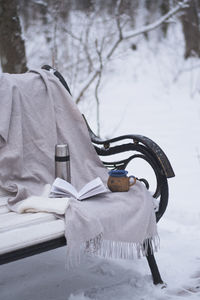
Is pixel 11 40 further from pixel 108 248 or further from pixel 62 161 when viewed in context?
pixel 108 248

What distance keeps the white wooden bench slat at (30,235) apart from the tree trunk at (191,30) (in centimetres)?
784

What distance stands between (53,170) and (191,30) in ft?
25.6

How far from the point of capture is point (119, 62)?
979 centimetres

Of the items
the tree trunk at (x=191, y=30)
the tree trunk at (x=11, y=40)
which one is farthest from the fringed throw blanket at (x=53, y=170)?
the tree trunk at (x=191, y=30)

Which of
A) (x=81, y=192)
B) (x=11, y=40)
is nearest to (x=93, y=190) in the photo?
(x=81, y=192)

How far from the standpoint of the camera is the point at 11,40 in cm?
448

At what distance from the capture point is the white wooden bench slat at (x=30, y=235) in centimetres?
154

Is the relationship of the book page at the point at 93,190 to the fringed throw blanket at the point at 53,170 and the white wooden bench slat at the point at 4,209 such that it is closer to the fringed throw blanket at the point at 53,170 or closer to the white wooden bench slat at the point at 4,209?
the fringed throw blanket at the point at 53,170

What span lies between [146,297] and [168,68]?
26.8 ft

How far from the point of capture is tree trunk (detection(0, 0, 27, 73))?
440 centimetres

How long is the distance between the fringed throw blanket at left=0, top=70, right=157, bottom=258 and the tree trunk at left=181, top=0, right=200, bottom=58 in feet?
22.8

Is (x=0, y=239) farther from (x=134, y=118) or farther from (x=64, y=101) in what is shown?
(x=134, y=118)

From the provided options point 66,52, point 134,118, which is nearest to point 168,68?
point 134,118

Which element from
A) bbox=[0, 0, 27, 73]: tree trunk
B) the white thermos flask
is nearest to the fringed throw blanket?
the white thermos flask
